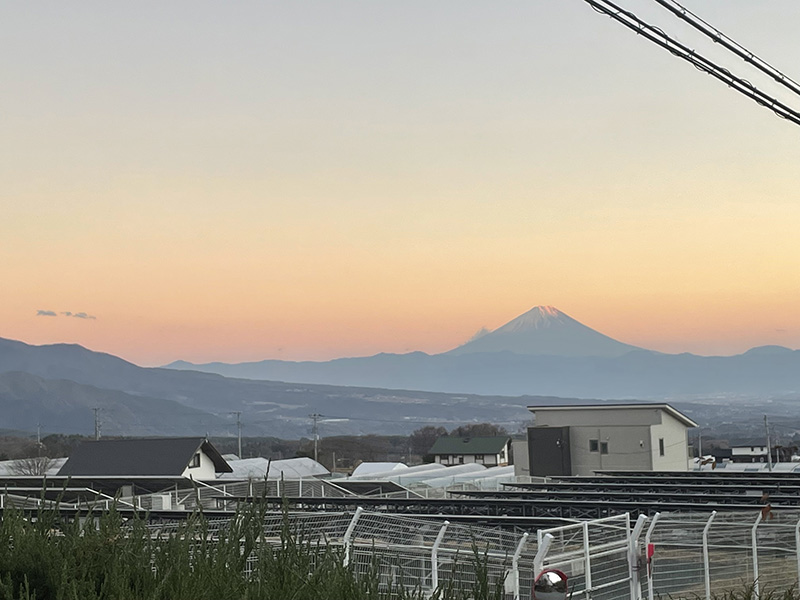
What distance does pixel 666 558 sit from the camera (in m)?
19.1

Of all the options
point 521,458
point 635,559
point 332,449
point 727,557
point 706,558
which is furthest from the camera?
point 332,449

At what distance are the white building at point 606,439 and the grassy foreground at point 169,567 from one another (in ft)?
A: 168

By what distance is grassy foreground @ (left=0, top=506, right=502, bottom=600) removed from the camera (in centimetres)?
628

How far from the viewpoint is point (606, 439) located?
189 feet

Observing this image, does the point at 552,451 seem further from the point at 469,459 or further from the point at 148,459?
the point at 469,459

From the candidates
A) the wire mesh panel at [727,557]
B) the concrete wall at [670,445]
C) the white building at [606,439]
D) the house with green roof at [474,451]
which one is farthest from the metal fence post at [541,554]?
the house with green roof at [474,451]

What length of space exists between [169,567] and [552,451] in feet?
178

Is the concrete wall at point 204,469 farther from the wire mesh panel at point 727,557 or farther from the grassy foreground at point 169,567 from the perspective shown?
the grassy foreground at point 169,567

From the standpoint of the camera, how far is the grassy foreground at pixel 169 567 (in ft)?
20.6

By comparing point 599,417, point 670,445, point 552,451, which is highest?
point 599,417

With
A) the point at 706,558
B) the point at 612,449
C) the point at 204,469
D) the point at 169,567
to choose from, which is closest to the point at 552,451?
the point at 612,449

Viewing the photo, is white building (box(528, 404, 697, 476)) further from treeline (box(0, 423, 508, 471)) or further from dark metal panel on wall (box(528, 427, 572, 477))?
treeline (box(0, 423, 508, 471))

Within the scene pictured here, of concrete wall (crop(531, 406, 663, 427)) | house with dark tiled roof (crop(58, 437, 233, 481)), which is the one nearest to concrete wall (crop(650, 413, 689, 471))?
concrete wall (crop(531, 406, 663, 427))

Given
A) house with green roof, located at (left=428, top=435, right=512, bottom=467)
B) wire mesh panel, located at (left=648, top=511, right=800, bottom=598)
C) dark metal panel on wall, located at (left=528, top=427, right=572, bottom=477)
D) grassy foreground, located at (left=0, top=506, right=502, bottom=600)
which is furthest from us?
house with green roof, located at (left=428, top=435, right=512, bottom=467)
